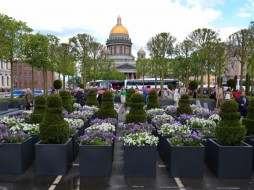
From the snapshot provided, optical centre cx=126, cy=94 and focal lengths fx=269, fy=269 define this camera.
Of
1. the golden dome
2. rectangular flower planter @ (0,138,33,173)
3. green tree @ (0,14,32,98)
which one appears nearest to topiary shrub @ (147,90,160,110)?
rectangular flower planter @ (0,138,33,173)

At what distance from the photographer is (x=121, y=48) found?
5295 inches

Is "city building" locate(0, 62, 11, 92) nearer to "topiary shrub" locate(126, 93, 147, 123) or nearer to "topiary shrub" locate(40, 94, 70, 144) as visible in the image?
"topiary shrub" locate(126, 93, 147, 123)

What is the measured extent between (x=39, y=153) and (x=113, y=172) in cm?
194

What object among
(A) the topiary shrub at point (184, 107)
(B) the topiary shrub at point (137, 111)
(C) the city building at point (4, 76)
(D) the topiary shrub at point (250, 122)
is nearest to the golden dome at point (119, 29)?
(C) the city building at point (4, 76)

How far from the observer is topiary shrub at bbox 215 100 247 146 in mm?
6773

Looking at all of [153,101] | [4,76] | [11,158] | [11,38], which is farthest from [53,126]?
[4,76]

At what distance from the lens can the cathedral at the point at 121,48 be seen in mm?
125938

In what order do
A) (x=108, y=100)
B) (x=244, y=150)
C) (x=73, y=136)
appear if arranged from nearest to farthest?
(x=244, y=150)
(x=73, y=136)
(x=108, y=100)

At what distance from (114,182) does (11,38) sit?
22.1 metres

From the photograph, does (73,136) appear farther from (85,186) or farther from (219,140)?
(219,140)

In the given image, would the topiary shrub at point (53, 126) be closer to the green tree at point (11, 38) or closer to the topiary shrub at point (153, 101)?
the topiary shrub at point (153, 101)

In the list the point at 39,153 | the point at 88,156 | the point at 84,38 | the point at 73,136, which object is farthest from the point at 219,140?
the point at 84,38

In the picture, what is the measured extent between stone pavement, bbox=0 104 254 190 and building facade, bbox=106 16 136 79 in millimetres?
118867

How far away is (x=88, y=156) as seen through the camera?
6.60 meters
